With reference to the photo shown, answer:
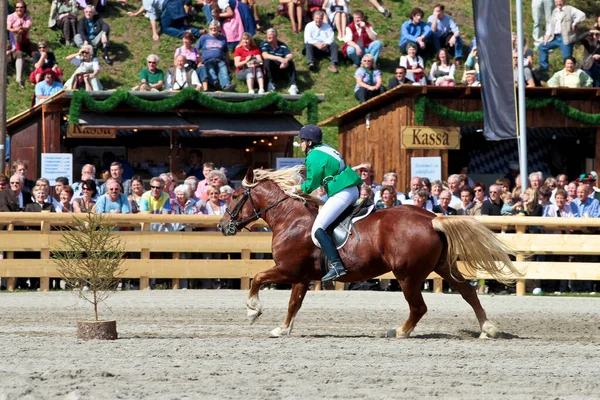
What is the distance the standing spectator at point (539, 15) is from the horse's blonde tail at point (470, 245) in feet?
51.6

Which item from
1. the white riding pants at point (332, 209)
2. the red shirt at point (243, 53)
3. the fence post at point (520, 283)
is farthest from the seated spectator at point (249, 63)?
the white riding pants at point (332, 209)

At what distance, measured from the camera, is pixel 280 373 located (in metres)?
8.41

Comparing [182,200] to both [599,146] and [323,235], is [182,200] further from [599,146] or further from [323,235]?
[599,146]

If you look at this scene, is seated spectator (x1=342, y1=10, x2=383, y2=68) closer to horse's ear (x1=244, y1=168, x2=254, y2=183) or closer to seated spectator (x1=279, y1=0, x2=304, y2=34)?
seated spectator (x1=279, y1=0, x2=304, y2=34)

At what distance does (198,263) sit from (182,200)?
1.15m

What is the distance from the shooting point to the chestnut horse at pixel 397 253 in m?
11.1

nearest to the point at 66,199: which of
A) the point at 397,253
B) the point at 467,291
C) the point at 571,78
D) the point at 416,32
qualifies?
the point at 397,253

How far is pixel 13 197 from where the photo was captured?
1627cm

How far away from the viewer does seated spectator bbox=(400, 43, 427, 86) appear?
22.9 metres

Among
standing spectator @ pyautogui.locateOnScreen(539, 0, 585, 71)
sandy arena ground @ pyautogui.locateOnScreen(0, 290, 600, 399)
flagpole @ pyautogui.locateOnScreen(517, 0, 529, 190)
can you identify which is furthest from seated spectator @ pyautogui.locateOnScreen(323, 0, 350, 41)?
sandy arena ground @ pyautogui.locateOnScreen(0, 290, 600, 399)

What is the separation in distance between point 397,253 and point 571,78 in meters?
12.5

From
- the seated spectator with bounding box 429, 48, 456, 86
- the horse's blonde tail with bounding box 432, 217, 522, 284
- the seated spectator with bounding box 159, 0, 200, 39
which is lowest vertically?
the horse's blonde tail with bounding box 432, 217, 522, 284

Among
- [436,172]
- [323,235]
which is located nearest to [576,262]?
[436,172]

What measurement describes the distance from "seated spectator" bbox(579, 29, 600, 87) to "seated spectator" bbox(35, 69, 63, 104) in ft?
36.3
